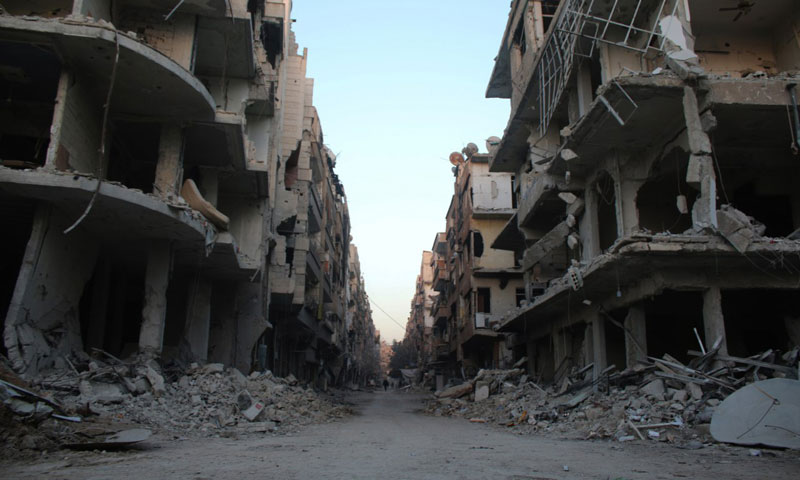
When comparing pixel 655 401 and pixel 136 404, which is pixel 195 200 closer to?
pixel 136 404

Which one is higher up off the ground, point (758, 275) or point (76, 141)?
point (76, 141)

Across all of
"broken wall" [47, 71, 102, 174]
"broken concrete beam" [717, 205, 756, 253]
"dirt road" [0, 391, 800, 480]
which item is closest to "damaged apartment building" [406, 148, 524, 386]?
"broken concrete beam" [717, 205, 756, 253]

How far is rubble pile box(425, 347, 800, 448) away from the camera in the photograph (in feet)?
34.3

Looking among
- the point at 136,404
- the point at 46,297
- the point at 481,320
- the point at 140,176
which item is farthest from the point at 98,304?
the point at 481,320

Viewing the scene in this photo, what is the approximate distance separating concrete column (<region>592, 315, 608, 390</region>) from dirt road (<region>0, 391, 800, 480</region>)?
689 centimetres

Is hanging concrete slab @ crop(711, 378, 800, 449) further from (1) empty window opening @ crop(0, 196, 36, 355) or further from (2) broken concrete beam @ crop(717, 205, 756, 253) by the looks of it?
(1) empty window opening @ crop(0, 196, 36, 355)

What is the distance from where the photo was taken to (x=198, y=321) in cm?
1764

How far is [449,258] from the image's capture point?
1923 inches

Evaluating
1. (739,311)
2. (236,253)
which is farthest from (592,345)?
(236,253)

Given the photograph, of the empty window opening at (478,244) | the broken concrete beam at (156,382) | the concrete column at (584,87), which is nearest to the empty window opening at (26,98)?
the broken concrete beam at (156,382)

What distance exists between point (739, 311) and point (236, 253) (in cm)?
1460

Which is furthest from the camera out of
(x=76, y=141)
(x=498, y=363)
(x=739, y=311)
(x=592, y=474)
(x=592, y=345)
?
(x=498, y=363)

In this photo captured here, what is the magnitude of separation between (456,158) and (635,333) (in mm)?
30228

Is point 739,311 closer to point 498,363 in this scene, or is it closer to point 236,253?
point 236,253
